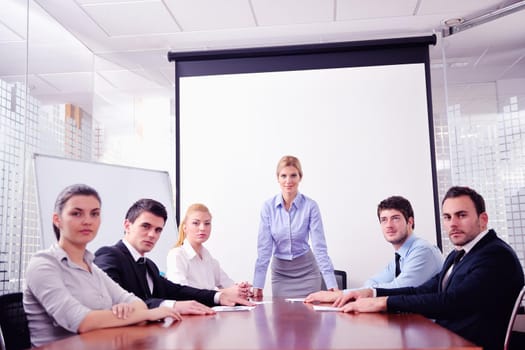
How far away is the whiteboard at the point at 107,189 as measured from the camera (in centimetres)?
276

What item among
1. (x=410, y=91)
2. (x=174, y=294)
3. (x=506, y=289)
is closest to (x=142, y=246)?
(x=174, y=294)

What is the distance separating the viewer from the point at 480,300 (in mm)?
1739

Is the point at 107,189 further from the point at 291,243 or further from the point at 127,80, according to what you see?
the point at 127,80

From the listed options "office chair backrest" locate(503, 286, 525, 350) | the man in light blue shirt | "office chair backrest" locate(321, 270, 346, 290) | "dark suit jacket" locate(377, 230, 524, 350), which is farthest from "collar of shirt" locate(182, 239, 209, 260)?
"office chair backrest" locate(503, 286, 525, 350)

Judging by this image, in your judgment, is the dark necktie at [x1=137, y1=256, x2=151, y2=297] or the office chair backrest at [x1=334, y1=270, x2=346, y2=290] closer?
the dark necktie at [x1=137, y1=256, x2=151, y2=297]

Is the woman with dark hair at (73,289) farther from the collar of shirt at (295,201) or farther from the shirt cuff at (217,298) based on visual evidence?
the collar of shirt at (295,201)

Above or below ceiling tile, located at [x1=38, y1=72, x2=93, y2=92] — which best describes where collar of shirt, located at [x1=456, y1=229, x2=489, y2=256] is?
below

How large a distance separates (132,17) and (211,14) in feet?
2.15

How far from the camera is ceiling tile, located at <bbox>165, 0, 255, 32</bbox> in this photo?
379 cm

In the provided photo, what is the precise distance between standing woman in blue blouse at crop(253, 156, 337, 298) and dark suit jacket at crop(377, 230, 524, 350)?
147 cm

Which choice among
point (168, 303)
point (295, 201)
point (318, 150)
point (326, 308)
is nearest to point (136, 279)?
point (168, 303)

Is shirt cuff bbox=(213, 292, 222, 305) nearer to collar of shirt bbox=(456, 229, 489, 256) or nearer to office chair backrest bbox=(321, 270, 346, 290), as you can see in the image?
collar of shirt bbox=(456, 229, 489, 256)

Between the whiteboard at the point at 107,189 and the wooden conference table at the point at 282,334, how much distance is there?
138 centimetres

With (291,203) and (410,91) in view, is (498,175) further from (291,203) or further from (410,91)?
(291,203)
